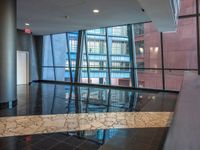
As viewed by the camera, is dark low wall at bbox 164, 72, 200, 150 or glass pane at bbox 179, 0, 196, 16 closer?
dark low wall at bbox 164, 72, 200, 150

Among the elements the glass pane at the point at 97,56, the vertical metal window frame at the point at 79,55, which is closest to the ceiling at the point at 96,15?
the glass pane at the point at 97,56

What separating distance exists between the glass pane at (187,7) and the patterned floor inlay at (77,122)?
4528 mm

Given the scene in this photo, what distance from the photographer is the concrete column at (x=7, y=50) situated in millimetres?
5043

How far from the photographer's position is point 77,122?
4.02 m

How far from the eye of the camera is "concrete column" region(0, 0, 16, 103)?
5.04 metres

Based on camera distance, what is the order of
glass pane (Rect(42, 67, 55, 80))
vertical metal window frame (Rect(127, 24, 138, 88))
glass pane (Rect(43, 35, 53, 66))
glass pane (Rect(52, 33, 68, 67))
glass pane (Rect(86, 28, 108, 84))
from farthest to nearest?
glass pane (Rect(42, 67, 55, 80)), glass pane (Rect(43, 35, 53, 66)), glass pane (Rect(52, 33, 68, 67)), glass pane (Rect(86, 28, 108, 84)), vertical metal window frame (Rect(127, 24, 138, 88))

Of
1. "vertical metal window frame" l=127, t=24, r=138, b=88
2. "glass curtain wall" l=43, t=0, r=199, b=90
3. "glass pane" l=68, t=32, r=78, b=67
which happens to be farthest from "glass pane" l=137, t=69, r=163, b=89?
"glass pane" l=68, t=32, r=78, b=67

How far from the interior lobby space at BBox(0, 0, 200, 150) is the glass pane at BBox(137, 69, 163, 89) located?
4cm

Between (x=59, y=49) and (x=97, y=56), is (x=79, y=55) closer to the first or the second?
(x=97, y=56)

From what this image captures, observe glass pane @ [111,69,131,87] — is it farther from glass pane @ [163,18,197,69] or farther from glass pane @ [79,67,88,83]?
glass pane @ [163,18,197,69]

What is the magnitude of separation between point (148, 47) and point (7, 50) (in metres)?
5.93

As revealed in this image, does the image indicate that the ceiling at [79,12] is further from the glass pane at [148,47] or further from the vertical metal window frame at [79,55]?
the vertical metal window frame at [79,55]

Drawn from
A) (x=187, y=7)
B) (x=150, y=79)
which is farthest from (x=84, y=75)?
(x=187, y=7)

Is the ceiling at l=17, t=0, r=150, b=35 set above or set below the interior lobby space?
above
